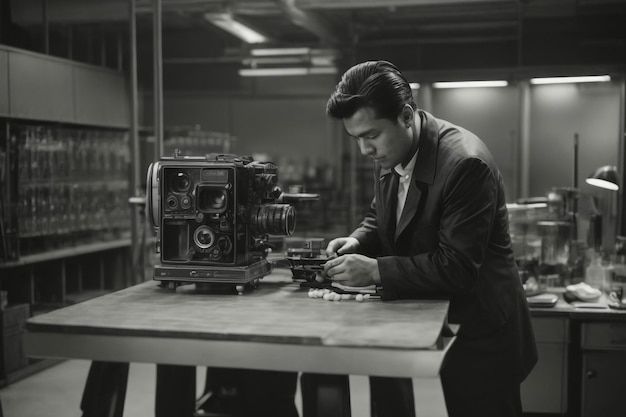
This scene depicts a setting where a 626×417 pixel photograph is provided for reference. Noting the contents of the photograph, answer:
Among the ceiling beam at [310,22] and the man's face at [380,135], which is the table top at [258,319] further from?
the ceiling beam at [310,22]

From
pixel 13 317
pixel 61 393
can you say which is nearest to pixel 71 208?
pixel 13 317

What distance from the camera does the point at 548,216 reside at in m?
3.98

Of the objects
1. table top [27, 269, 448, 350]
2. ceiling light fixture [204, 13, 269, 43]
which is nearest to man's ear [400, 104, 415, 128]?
table top [27, 269, 448, 350]

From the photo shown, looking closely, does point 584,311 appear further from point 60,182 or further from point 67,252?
point 60,182

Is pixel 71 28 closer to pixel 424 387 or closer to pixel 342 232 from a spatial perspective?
pixel 342 232

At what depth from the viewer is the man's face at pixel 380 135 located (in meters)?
2.17

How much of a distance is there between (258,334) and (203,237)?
2.36 ft

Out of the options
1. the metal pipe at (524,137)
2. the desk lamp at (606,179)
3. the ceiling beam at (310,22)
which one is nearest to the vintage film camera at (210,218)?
the desk lamp at (606,179)

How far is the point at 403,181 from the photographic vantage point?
2.36 meters

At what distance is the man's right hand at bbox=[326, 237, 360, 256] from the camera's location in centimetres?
246

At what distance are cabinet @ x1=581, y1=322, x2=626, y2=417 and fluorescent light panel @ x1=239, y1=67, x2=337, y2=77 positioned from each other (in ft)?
12.5

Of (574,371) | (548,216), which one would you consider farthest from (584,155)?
(574,371)

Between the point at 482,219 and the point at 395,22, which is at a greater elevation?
the point at 395,22

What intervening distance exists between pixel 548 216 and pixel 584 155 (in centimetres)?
261
